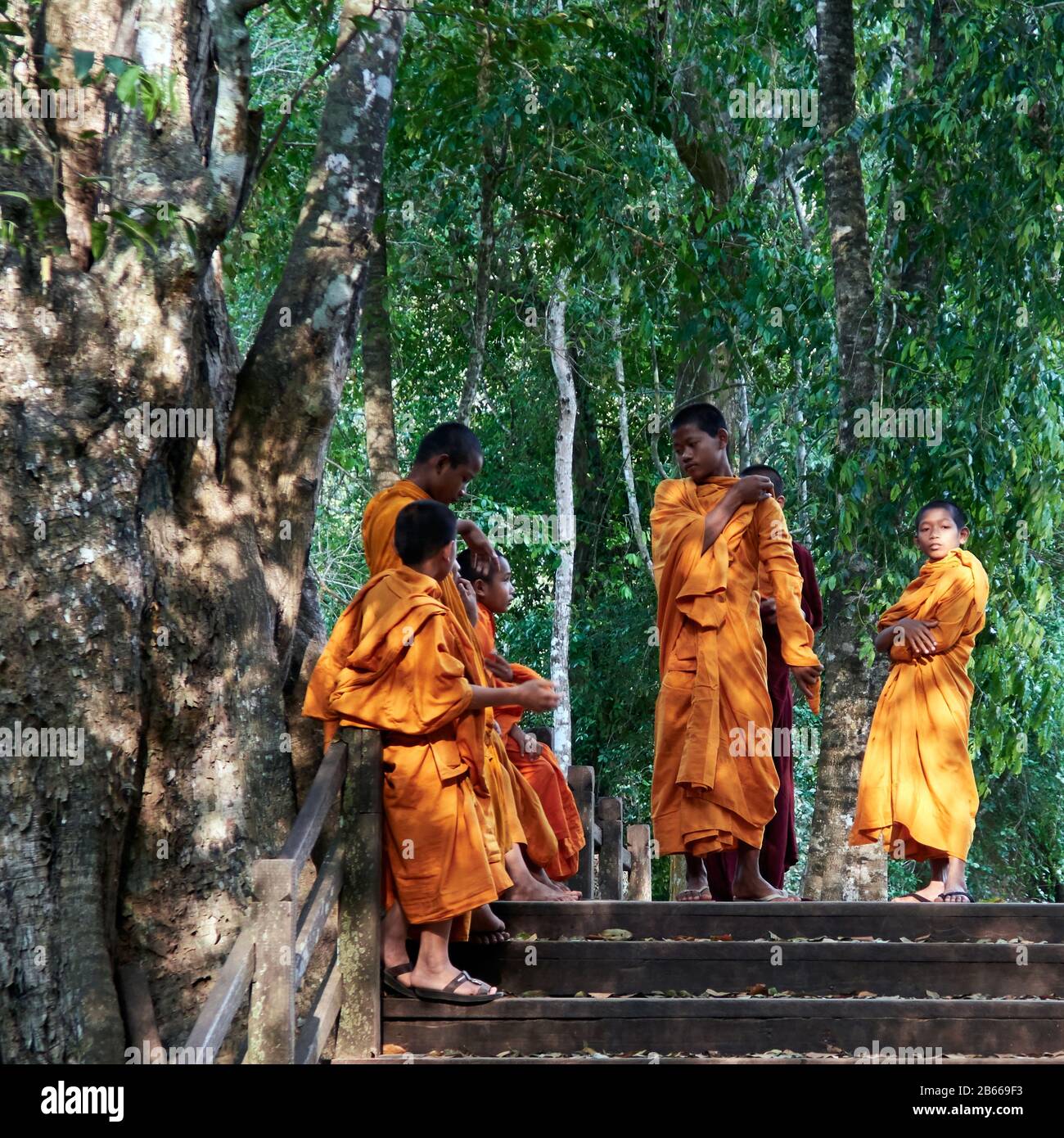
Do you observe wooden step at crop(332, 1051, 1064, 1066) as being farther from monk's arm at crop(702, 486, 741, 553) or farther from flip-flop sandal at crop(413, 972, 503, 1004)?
monk's arm at crop(702, 486, 741, 553)

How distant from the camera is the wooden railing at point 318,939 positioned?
4309 mm

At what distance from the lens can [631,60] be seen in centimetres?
996

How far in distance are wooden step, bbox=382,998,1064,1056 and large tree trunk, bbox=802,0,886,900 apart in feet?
11.3

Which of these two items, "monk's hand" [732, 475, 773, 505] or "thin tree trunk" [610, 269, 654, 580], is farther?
"thin tree trunk" [610, 269, 654, 580]

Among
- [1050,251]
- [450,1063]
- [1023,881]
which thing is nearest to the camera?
[450,1063]

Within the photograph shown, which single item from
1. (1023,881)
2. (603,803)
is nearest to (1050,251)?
(603,803)

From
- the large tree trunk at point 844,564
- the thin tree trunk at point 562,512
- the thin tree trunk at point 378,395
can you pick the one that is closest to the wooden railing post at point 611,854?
the large tree trunk at point 844,564

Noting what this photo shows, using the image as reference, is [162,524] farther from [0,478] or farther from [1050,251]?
[1050,251]

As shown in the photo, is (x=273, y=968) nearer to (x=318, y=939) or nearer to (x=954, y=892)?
(x=318, y=939)

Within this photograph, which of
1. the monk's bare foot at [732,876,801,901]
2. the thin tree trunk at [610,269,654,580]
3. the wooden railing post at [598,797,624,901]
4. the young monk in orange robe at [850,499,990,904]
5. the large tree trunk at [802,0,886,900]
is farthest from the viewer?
the thin tree trunk at [610,269,654,580]

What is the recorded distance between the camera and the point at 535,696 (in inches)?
215

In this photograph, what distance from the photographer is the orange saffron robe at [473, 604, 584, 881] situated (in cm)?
760

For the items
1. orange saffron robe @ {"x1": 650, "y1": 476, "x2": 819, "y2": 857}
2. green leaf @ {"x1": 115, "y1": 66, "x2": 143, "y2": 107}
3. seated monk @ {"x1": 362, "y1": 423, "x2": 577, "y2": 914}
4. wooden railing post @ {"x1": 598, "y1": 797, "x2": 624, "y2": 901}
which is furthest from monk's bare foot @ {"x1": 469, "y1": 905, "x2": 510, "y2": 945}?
wooden railing post @ {"x1": 598, "y1": 797, "x2": 624, "y2": 901}

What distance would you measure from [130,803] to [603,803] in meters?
6.09
